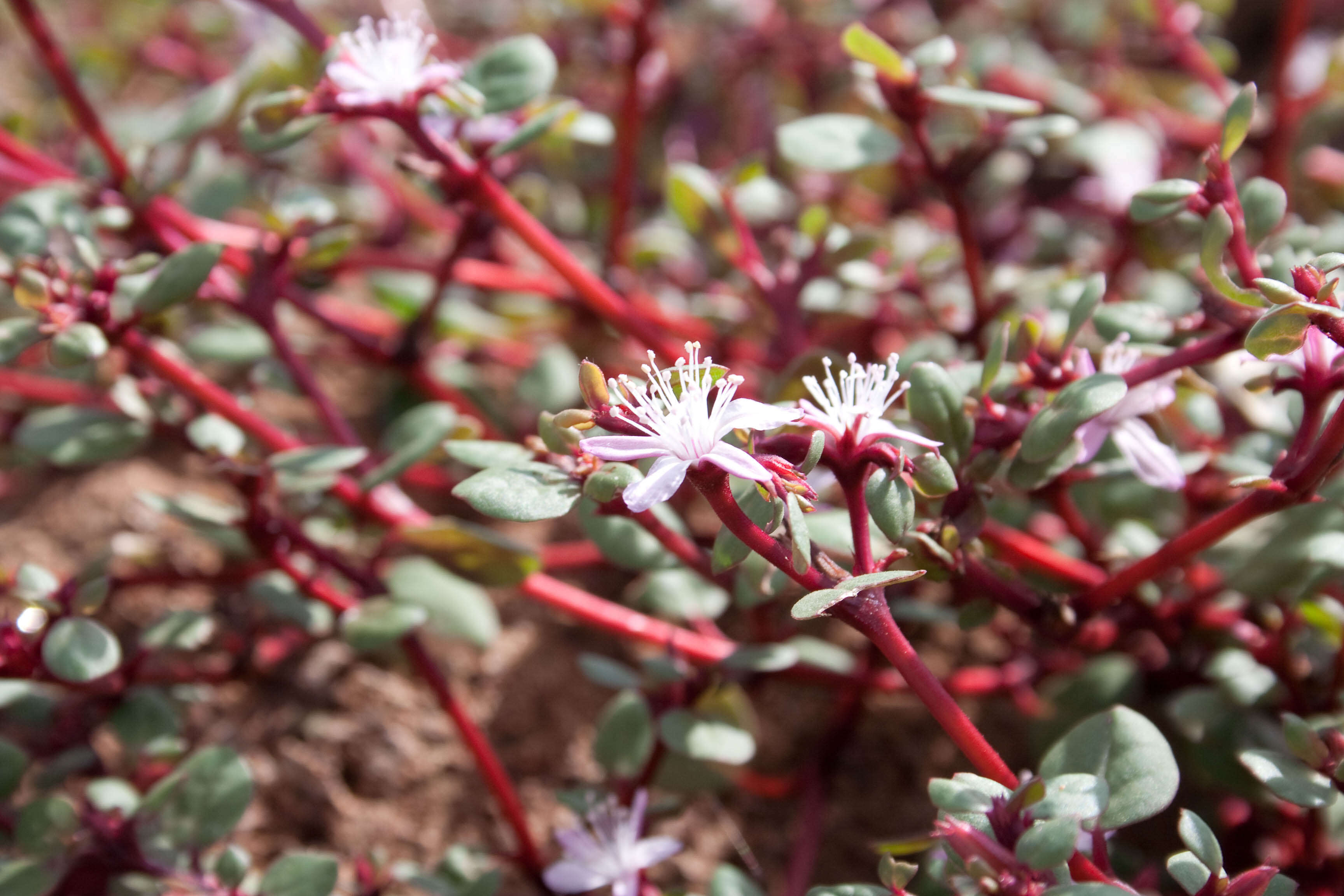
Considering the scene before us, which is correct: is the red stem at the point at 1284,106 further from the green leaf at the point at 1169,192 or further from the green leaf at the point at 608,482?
the green leaf at the point at 608,482

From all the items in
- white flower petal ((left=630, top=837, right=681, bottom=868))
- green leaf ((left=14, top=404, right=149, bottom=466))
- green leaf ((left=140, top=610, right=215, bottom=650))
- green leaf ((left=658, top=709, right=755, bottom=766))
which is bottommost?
white flower petal ((left=630, top=837, right=681, bottom=868))

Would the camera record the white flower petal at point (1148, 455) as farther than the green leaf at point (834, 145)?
No

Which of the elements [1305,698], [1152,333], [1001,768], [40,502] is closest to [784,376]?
[1152,333]

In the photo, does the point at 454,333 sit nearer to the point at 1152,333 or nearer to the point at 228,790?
the point at 228,790

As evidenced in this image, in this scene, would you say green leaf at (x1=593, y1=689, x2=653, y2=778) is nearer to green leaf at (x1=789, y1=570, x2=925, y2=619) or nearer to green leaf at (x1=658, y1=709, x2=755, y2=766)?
green leaf at (x1=658, y1=709, x2=755, y2=766)

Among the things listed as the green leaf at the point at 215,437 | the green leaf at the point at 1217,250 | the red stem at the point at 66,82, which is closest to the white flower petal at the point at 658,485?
the green leaf at the point at 1217,250

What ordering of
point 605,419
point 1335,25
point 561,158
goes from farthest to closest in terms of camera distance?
1. point 1335,25
2. point 561,158
3. point 605,419

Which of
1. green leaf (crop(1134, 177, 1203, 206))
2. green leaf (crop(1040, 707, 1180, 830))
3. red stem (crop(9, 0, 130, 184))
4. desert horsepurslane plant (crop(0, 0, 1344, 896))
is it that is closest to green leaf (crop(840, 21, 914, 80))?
desert horsepurslane plant (crop(0, 0, 1344, 896))
